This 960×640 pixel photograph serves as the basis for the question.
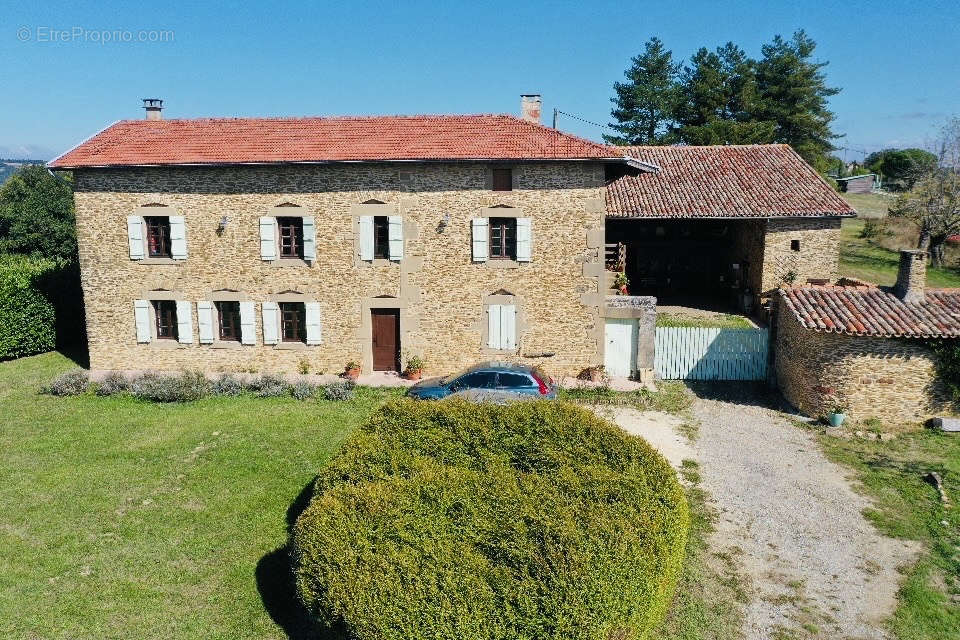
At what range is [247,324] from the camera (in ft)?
61.7

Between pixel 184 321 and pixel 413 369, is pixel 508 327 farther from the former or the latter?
pixel 184 321

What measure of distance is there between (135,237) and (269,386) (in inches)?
234

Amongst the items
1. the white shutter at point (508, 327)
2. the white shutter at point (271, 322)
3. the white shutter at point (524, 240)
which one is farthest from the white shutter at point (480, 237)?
the white shutter at point (271, 322)

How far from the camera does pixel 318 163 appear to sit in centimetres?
1738

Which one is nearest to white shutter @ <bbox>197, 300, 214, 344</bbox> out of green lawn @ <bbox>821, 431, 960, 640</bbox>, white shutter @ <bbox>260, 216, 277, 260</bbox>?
white shutter @ <bbox>260, 216, 277, 260</bbox>

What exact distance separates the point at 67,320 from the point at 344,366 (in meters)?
11.9

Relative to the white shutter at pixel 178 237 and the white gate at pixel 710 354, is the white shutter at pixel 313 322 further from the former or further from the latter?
the white gate at pixel 710 354

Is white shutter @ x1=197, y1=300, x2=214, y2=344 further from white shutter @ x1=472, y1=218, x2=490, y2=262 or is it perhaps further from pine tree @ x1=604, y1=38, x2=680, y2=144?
pine tree @ x1=604, y1=38, x2=680, y2=144

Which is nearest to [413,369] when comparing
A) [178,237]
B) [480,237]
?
[480,237]

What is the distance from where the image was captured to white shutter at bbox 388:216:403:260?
58.7 ft

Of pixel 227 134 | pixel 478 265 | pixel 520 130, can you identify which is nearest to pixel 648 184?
pixel 520 130

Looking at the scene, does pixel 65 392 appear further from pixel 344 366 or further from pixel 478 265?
pixel 478 265

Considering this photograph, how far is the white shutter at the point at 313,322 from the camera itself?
60.8 feet

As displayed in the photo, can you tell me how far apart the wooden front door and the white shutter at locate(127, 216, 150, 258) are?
6.93m
